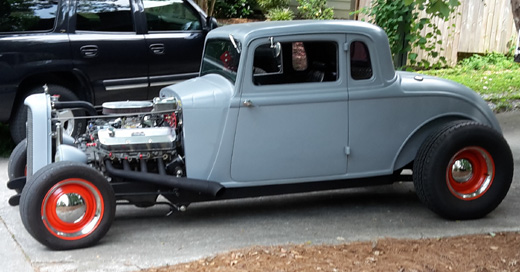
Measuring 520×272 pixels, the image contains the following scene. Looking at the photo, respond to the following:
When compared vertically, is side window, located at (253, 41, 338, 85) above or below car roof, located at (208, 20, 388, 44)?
below

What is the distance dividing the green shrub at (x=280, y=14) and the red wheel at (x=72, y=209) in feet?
37.0

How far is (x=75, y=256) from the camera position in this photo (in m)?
5.12

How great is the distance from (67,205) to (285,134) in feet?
6.11

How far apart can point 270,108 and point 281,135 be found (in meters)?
0.25

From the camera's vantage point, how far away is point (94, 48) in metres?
8.50

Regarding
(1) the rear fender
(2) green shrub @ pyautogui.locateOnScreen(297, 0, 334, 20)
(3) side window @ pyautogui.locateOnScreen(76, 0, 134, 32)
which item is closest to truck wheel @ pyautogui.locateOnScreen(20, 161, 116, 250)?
(1) the rear fender

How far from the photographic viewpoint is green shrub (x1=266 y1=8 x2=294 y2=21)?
52.8ft

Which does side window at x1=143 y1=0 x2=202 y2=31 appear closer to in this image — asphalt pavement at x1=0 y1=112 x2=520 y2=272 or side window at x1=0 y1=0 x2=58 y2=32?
side window at x1=0 y1=0 x2=58 y2=32

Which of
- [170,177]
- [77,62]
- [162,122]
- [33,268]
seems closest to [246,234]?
[170,177]

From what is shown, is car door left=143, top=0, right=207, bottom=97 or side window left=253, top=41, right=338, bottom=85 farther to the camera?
car door left=143, top=0, right=207, bottom=97

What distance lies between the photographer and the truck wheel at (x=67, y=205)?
504 centimetres

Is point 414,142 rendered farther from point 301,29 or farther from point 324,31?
point 301,29

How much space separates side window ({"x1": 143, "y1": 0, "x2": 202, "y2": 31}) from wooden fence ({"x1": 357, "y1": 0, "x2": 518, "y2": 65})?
231 inches

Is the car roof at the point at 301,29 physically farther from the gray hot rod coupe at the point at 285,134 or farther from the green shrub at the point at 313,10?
the green shrub at the point at 313,10
